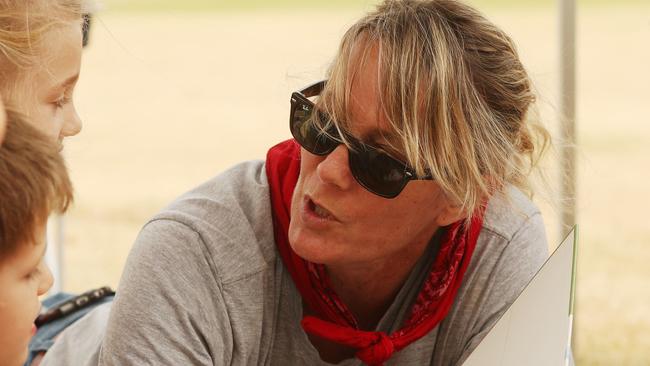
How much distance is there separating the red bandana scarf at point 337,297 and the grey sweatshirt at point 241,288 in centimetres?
3

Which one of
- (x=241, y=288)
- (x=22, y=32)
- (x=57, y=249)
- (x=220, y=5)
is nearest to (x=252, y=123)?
(x=220, y=5)

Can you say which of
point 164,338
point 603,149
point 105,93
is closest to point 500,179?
point 164,338

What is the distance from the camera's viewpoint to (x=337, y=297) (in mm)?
1924

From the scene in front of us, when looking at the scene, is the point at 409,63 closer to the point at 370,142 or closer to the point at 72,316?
the point at 370,142

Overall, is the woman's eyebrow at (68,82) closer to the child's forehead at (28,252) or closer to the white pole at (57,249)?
the child's forehead at (28,252)

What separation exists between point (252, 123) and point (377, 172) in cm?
890

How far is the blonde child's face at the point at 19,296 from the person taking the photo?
4.13ft

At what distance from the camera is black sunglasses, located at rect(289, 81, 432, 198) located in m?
1.79

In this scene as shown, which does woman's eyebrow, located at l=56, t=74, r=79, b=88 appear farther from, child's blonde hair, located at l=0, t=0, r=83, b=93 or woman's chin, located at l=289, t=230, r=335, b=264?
woman's chin, located at l=289, t=230, r=335, b=264

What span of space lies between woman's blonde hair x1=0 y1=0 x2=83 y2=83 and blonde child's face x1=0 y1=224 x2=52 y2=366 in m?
0.48

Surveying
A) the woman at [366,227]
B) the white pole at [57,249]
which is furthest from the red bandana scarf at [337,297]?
the white pole at [57,249]

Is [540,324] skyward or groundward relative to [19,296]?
groundward

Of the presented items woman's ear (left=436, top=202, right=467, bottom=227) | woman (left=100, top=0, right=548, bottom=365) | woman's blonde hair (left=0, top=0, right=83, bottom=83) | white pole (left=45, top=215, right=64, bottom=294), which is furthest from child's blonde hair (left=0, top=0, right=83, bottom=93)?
white pole (left=45, top=215, right=64, bottom=294)

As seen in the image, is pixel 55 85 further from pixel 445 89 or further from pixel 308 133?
pixel 445 89
